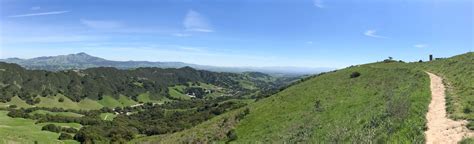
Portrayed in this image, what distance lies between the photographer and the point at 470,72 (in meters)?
40.9

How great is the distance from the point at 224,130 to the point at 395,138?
33.9 m

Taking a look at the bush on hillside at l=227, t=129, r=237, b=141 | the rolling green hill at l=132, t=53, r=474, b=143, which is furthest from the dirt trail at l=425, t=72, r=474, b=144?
the bush on hillside at l=227, t=129, r=237, b=141

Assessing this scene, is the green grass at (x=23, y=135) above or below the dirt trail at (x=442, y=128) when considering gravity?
below

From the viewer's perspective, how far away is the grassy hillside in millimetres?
22109

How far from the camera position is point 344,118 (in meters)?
31.7

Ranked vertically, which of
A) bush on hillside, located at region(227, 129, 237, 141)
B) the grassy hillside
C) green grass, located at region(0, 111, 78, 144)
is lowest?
green grass, located at region(0, 111, 78, 144)

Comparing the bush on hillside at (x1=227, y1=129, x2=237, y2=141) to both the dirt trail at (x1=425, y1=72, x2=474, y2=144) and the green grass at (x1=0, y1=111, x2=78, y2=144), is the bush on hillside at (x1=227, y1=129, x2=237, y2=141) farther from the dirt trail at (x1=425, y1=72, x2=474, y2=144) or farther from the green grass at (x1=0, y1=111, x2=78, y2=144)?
the green grass at (x1=0, y1=111, x2=78, y2=144)

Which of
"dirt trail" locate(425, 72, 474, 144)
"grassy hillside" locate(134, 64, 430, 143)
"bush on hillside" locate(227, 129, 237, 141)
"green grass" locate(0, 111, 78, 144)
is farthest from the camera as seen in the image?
"green grass" locate(0, 111, 78, 144)

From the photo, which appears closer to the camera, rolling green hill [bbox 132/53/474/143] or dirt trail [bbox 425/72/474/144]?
dirt trail [bbox 425/72/474/144]

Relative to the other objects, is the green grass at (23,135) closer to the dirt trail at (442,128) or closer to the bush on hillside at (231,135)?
the bush on hillside at (231,135)

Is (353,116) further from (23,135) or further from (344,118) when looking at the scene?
(23,135)

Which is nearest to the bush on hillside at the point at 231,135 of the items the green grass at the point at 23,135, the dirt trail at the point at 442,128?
the dirt trail at the point at 442,128

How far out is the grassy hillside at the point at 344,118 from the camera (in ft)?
72.5

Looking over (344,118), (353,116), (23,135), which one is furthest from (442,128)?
(23,135)
